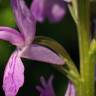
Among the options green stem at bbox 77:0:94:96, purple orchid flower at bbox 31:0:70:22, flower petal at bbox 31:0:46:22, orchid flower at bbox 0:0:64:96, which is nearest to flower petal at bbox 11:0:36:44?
orchid flower at bbox 0:0:64:96

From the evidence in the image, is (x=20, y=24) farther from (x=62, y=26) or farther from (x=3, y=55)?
(x=62, y=26)

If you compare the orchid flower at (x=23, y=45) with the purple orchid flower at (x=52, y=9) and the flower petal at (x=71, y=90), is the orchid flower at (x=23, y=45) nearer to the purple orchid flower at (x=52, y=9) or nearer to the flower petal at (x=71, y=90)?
the flower petal at (x=71, y=90)

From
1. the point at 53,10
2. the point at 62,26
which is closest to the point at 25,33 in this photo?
the point at 53,10

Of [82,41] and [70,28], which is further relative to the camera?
[70,28]

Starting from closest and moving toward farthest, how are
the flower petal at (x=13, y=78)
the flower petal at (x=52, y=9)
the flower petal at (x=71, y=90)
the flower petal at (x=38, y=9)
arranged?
the flower petal at (x=13, y=78), the flower petal at (x=71, y=90), the flower petal at (x=38, y=9), the flower petal at (x=52, y=9)

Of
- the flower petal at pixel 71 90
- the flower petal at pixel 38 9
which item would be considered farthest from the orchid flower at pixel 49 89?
the flower petal at pixel 38 9

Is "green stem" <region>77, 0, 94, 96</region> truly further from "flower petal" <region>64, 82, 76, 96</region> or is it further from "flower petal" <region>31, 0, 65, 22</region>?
"flower petal" <region>31, 0, 65, 22</region>

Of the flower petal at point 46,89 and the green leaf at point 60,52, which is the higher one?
the green leaf at point 60,52
